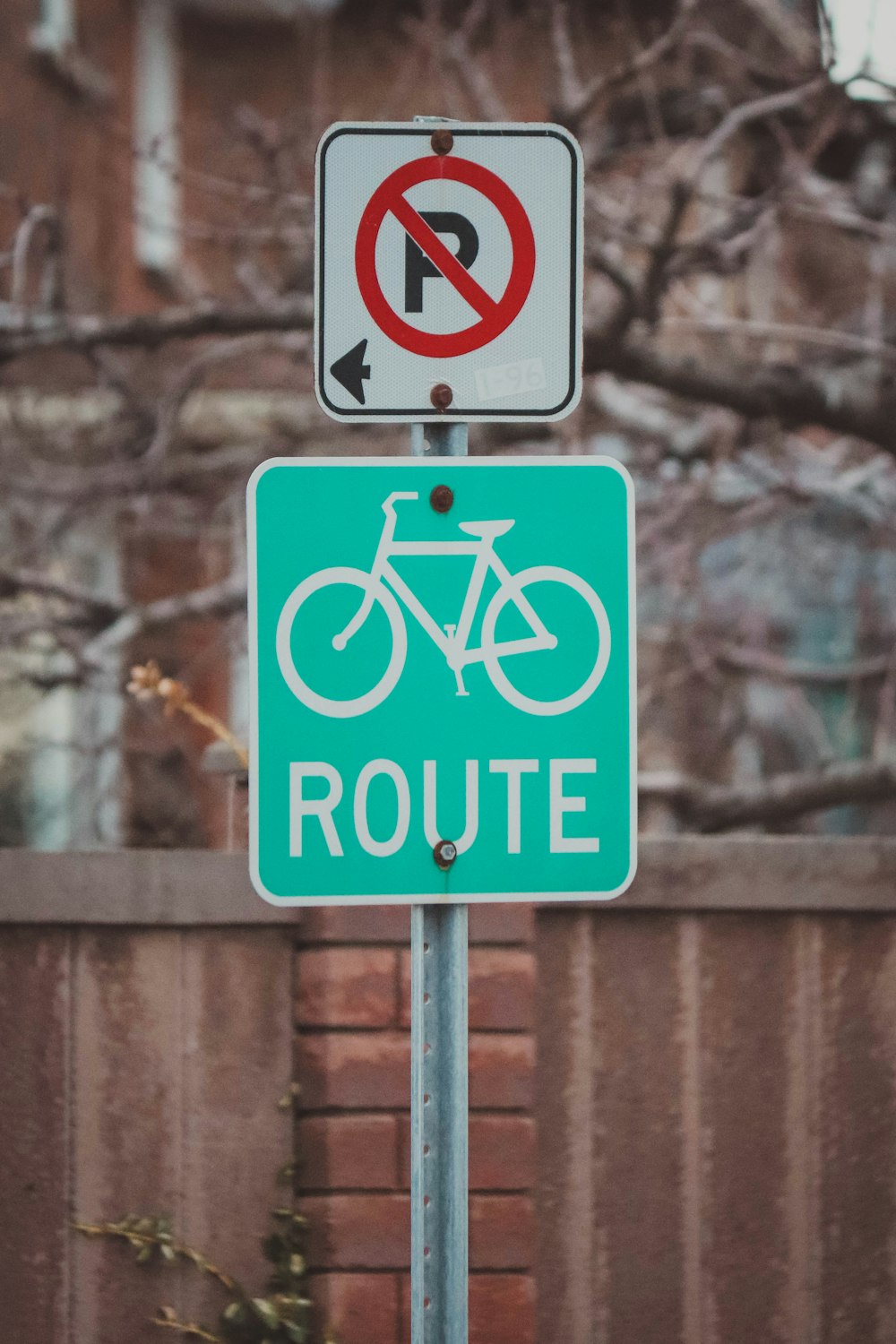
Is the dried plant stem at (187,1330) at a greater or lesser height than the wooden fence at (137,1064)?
lesser

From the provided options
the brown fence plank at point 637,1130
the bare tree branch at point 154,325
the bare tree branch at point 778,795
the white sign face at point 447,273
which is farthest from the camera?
the bare tree branch at point 778,795

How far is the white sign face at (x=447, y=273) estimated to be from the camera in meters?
1.94

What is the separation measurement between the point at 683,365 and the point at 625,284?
1.48 ft

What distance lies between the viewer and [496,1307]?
2795 mm

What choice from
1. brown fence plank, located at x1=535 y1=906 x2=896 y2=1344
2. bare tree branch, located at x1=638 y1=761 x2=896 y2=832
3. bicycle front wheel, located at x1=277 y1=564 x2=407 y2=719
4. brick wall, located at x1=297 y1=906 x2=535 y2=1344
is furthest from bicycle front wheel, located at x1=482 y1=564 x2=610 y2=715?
bare tree branch, located at x1=638 y1=761 x2=896 y2=832

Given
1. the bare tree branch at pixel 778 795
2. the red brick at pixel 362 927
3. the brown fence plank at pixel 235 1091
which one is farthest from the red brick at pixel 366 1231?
the bare tree branch at pixel 778 795

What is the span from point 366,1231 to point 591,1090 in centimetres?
53

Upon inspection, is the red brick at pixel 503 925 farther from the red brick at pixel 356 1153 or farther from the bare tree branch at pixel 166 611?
the bare tree branch at pixel 166 611

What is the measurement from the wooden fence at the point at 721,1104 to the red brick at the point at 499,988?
3.1 inches

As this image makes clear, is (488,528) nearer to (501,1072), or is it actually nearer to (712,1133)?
(501,1072)

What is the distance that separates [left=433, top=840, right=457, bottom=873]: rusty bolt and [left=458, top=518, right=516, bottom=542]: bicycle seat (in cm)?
42

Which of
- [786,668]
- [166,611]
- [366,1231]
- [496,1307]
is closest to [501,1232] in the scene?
[496,1307]

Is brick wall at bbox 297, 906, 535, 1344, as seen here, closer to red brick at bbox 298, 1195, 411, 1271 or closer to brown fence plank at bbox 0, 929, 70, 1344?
red brick at bbox 298, 1195, 411, 1271

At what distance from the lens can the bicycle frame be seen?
1887 mm
